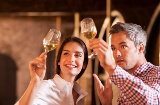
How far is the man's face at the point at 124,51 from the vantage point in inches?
70.6

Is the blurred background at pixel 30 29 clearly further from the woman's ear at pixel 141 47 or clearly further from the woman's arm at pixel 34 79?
the woman's arm at pixel 34 79

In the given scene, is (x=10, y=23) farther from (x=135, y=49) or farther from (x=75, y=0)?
(x=135, y=49)

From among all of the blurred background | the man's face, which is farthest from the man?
the blurred background

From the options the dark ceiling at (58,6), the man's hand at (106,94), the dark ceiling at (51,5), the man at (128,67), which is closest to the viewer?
the man at (128,67)

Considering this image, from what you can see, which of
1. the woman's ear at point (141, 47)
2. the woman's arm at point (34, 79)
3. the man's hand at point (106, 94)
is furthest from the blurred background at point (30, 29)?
the woman's arm at point (34, 79)

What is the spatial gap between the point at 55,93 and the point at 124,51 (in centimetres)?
44

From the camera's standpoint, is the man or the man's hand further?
the man's hand

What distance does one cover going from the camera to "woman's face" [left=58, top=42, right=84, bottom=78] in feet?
5.94

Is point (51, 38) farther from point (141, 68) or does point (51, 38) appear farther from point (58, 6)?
point (58, 6)

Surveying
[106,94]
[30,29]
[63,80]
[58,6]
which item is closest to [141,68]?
[106,94]

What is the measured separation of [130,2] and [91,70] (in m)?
1.12

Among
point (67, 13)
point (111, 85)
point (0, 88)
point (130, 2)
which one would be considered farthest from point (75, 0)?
point (111, 85)

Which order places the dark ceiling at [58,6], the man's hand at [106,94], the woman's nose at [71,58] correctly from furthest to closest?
the dark ceiling at [58,6]
the man's hand at [106,94]
the woman's nose at [71,58]

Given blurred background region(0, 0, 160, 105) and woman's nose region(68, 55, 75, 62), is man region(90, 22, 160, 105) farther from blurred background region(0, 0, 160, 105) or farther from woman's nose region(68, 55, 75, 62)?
blurred background region(0, 0, 160, 105)
